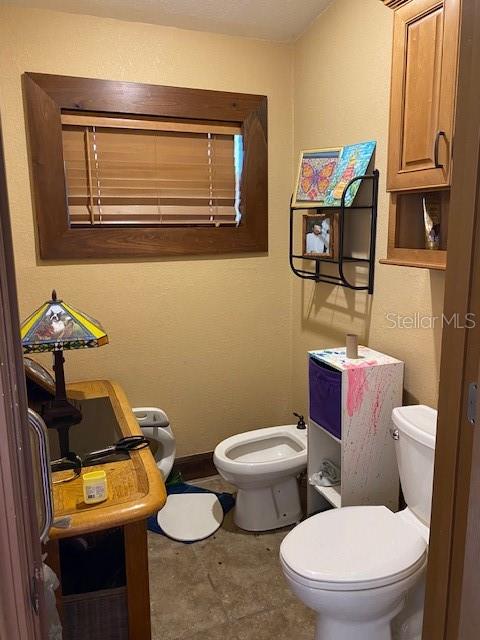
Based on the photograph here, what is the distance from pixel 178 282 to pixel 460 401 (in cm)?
189

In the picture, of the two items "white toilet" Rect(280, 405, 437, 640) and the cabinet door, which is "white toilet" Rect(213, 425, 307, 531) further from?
the cabinet door

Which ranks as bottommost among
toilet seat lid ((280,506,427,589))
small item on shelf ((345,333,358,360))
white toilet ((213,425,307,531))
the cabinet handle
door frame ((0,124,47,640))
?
white toilet ((213,425,307,531))

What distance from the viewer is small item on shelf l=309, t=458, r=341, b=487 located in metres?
2.17

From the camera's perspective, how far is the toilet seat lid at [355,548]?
4.65 feet

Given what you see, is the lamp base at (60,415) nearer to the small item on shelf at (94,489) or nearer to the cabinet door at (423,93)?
the small item on shelf at (94,489)

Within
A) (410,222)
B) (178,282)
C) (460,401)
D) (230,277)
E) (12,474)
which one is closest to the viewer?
(12,474)

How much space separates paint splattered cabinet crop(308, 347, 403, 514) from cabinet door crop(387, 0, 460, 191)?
714 mm

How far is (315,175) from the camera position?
2301 millimetres

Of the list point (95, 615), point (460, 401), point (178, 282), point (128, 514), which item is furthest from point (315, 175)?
point (95, 615)

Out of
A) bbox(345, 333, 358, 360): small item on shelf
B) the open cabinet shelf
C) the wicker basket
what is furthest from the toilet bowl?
the open cabinet shelf

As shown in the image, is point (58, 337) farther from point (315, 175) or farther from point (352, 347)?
point (315, 175)

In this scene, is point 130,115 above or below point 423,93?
above

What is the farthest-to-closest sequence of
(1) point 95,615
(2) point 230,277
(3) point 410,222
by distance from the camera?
1. (2) point 230,277
2. (3) point 410,222
3. (1) point 95,615

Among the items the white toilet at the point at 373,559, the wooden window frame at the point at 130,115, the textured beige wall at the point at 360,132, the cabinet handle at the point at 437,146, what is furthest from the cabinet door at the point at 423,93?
the wooden window frame at the point at 130,115
